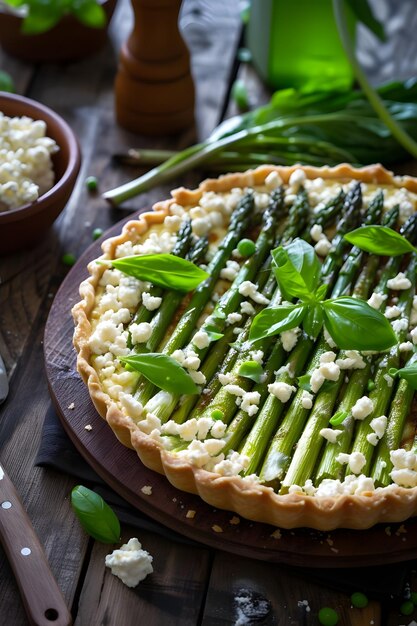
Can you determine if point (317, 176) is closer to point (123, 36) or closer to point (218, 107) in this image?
point (218, 107)

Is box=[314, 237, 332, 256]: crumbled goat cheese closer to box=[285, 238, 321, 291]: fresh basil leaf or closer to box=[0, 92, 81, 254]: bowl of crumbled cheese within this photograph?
box=[285, 238, 321, 291]: fresh basil leaf

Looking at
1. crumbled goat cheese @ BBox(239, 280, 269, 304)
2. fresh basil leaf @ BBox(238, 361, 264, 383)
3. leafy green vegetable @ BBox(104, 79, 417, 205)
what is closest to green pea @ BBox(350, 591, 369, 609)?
fresh basil leaf @ BBox(238, 361, 264, 383)

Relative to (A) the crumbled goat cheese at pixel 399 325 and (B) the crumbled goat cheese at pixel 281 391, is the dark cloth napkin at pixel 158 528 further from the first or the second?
(A) the crumbled goat cheese at pixel 399 325

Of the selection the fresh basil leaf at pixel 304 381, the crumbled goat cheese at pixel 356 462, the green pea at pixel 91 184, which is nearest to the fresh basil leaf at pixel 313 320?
the fresh basil leaf at pixel 304 381

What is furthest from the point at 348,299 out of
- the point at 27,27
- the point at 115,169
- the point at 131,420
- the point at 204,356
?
the point at 27,27

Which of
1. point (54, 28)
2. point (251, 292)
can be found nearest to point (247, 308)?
point (251, 292)

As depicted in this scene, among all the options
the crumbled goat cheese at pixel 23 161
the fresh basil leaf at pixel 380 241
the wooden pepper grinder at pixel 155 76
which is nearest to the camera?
the fresh basil leaf at pixel 380 241
